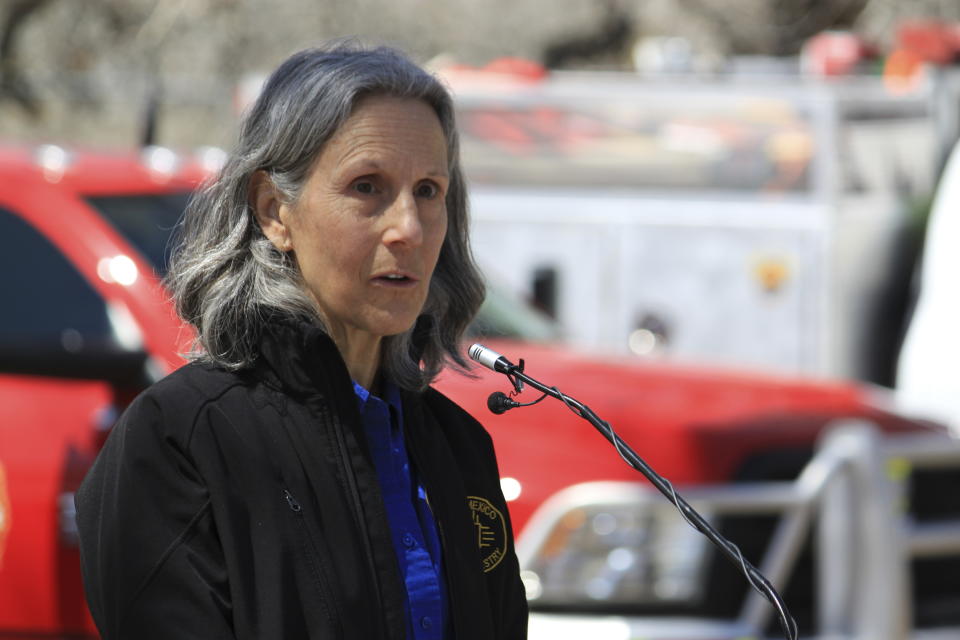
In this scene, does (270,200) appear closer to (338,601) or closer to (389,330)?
(389,330)

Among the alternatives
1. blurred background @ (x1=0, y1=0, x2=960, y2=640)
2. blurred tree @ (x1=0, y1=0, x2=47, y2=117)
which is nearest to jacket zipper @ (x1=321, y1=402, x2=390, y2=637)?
blurred background @ (x1=0, y1=0, x2=960, y2=640)

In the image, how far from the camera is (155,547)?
1722 millimetres

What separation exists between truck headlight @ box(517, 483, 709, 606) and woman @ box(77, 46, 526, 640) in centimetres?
195

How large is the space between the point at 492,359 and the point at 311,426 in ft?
0.74

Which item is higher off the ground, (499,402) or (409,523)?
(499,402)

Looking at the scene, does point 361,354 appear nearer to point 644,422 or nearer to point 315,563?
point 315,563

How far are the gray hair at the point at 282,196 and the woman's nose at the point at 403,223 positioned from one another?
0.11 m

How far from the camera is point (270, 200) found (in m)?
1.93

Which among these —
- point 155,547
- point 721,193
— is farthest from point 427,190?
point 721,193

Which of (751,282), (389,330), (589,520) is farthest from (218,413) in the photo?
(751,282)

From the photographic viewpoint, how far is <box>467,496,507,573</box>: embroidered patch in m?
2.02

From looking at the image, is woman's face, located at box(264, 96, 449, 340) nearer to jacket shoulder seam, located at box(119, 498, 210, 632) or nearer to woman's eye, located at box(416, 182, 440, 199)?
woman's eye, located at box(416, 182, 440, 199)

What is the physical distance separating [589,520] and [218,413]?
7.76 feet

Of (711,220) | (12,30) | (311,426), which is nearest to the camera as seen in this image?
(311,426)
